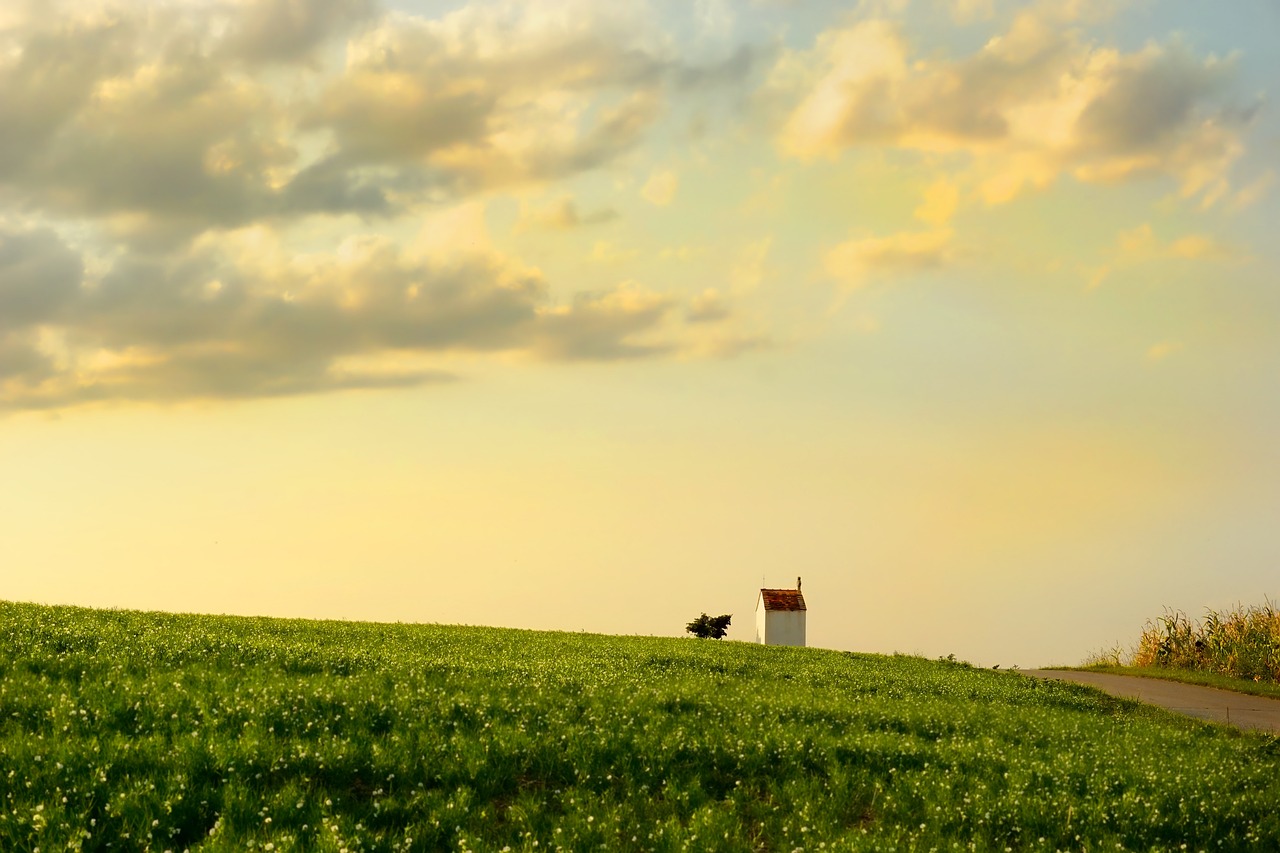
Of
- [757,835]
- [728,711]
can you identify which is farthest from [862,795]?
[728,711]

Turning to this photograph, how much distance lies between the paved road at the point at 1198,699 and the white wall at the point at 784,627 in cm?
1750

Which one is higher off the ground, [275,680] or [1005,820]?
[275,680]

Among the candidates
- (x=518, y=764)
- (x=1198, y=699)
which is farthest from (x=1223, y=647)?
(x=518, y=764)

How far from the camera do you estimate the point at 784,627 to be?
62.1 metres

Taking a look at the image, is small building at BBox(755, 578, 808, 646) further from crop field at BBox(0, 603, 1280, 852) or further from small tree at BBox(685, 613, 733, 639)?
crop field at BBox(0, 603, 1280, 852)

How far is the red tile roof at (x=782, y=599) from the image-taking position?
6241 centimetres

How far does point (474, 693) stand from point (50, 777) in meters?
7.65

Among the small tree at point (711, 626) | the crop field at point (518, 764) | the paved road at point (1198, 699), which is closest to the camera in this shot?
the crop field at point (518, 764)

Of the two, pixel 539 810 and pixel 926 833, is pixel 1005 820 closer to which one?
pixel 926 833

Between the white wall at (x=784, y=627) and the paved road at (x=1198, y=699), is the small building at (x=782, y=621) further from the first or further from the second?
the paved road at (x=1198, y=699)

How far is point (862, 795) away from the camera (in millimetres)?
14797

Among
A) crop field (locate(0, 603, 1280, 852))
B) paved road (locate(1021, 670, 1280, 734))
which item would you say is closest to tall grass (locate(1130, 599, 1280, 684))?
paved road (locate(1021, 670, 1280, 734))

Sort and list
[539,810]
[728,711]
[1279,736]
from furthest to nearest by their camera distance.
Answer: [1279,736], [728,711], [539,810]

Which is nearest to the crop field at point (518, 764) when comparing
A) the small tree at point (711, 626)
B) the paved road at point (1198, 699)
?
the paved road at point (1198, 699)
